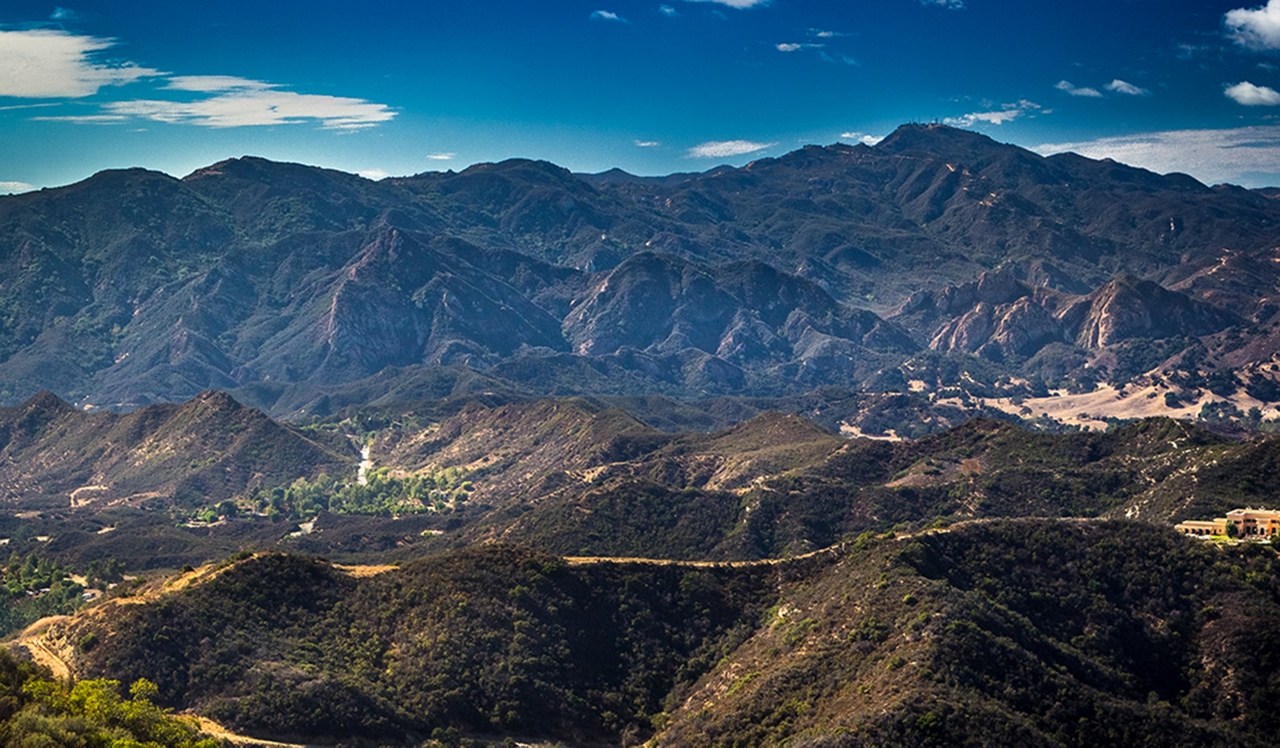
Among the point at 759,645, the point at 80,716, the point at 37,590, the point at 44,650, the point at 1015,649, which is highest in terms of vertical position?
the point at 80,716

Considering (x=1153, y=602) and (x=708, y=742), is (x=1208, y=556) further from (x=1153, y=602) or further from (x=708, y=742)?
(x=708, y=742)

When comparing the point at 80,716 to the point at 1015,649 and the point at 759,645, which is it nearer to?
the point at 759,645

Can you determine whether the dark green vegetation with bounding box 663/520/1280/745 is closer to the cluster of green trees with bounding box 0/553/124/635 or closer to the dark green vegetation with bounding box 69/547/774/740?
the dark green vegetation with bounding box 69/547/774/740

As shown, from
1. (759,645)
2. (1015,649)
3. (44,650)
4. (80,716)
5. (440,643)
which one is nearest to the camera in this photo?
(80,716)

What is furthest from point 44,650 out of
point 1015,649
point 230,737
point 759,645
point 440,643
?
point 1015,649

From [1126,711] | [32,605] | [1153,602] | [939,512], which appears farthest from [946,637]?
[32,605]

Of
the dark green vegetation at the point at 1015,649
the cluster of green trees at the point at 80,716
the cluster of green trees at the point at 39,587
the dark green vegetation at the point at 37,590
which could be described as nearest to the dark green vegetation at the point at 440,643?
the dark green vegetation at the point at 1015,649

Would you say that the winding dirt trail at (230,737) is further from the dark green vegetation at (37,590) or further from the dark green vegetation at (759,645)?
the dark green vegetation at (37,590)
